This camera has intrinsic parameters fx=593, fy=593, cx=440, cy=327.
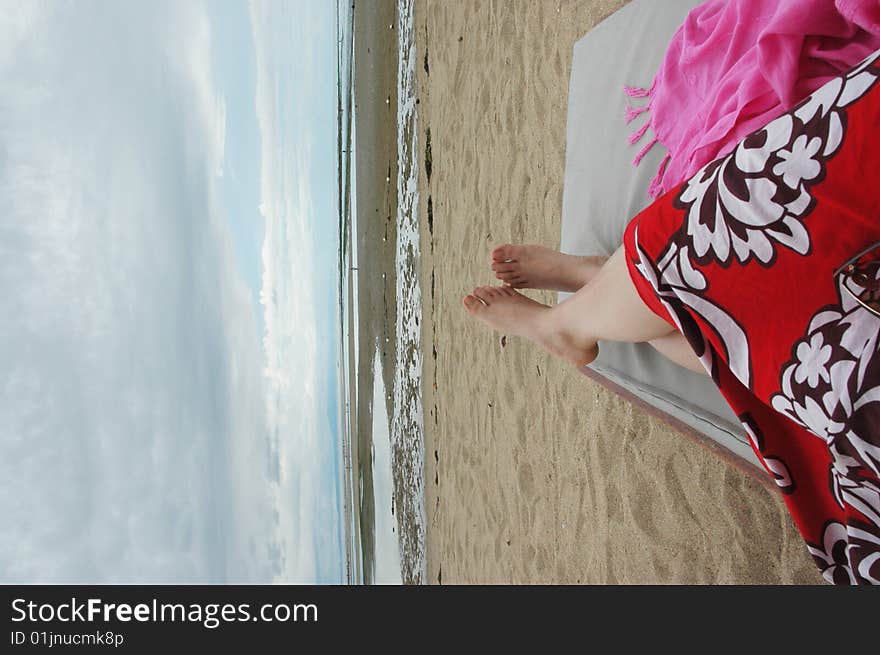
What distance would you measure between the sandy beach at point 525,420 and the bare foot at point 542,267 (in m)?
0.34

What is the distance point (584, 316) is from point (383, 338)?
4.07 metres

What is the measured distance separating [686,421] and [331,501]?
21.6ft

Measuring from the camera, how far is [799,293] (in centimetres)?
59

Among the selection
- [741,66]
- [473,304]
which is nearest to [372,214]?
[473,304]

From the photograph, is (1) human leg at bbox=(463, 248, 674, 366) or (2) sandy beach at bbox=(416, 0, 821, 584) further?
(2) sandy beach at bbox=(416, 0, 821, 584)

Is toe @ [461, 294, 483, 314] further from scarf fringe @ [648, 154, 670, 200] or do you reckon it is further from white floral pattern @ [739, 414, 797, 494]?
white floral pattern @ [739, 414, 797, 494]

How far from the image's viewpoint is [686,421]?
112 cm

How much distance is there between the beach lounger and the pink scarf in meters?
0.15

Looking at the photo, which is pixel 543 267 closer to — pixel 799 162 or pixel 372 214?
pixel 799 162

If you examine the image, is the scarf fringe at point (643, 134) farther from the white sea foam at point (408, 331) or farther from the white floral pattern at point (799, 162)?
the white sea foam at point (408, 331)

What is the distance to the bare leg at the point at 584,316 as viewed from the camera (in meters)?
0.93

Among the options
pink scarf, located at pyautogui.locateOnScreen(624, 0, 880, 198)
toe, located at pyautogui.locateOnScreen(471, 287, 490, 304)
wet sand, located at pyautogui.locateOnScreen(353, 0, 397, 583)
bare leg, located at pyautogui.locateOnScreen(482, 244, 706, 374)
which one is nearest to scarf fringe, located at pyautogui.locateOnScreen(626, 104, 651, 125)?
pink scarf, located at pyautogui.locateOnScreen(624, 0, 880, 198)

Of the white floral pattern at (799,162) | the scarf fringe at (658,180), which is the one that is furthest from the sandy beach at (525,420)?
the white floral pattern at (799,162)

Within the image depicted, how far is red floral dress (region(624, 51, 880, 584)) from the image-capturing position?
1.73ft
